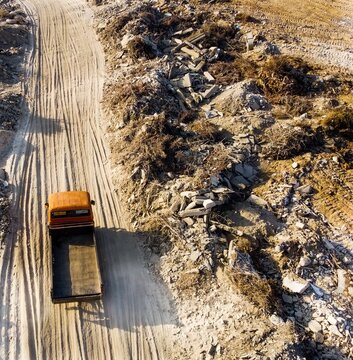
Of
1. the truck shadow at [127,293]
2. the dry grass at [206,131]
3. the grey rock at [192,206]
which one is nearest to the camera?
the truck shadow at [127,293]

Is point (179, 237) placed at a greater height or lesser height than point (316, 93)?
lesser

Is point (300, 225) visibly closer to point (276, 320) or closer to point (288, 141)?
point (276, 320)

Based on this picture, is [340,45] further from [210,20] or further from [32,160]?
[32,160]

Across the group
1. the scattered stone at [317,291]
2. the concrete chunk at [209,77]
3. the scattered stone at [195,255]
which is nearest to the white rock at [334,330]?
the scattered stone at [317,291]

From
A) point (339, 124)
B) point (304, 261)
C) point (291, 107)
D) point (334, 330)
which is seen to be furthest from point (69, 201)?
point (339, 124)

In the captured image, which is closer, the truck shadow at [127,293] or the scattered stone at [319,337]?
the scattered stone at [319,337]

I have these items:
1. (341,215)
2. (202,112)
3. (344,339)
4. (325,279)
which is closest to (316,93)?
(202,112)

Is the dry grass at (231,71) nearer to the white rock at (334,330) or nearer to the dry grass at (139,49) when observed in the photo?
the dry grass at (139,49)

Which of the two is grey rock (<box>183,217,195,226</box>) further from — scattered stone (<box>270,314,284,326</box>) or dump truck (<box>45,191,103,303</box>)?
scattered stone (<box>270,314,284,326</box>)
